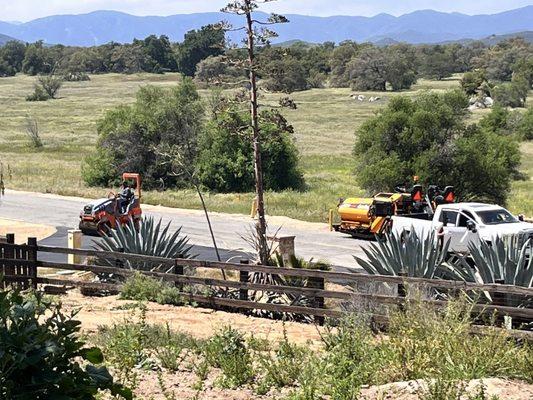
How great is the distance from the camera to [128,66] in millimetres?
151000

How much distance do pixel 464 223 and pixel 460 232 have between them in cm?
33

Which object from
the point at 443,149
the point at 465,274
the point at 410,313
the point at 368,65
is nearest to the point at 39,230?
the point at 443,149

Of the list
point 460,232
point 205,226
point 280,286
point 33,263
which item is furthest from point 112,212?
point 280,286

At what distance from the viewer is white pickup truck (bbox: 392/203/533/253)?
23.1 m

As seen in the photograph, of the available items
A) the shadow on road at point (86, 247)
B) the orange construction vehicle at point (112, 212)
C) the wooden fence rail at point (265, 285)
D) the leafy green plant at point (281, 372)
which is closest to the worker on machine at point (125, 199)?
the orange construction vehicle at point (112, 212)

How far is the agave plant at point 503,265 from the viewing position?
12.3 metres

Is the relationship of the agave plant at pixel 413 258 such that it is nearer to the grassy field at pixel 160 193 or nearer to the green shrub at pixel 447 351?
the grassy field at pixel 160 193

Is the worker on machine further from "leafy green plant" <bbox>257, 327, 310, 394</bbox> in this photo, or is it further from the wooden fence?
"leafy green plant" <bbox>257, 327, 310, 394</bbox>

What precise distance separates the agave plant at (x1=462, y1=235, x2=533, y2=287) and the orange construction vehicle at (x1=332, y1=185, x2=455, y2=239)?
1424 cm

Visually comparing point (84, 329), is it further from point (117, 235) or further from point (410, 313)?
point (117, 235)

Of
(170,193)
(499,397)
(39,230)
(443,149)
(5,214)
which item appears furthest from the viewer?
(170,193)

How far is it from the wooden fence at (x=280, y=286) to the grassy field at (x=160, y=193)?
3667 mm

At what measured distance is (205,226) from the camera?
106 ft

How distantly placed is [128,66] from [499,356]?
482ft
